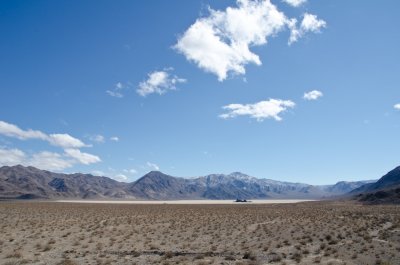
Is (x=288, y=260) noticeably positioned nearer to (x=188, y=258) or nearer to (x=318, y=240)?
(x=188, y=258)

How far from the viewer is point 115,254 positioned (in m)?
23.3

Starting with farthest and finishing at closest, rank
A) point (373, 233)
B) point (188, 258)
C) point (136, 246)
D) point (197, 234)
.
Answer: point (197, 234) < point (373, 233) < point (136, 246) < point (188, 258)

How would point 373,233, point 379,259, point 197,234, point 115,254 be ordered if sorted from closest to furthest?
point 379,259 → point 115,254 → point 373,233 → point 197,234

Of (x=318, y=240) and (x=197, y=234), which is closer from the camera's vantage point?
(x=318, y=240)

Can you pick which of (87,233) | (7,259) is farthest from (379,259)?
(87,233)

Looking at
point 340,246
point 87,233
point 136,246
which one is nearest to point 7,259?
point 136,246

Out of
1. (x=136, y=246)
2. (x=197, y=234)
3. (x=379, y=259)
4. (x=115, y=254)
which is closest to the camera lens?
(x=379, y=259)

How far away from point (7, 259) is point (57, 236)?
9.76 meters

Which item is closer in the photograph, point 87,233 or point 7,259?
point 7,259

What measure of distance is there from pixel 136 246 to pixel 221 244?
5.72 metres

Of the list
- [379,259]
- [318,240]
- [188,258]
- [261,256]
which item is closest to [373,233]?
[318,240]

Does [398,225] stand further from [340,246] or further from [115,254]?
[115,254]

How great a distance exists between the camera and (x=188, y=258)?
2178 centimetres

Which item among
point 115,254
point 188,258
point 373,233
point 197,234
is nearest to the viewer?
point 188,258
